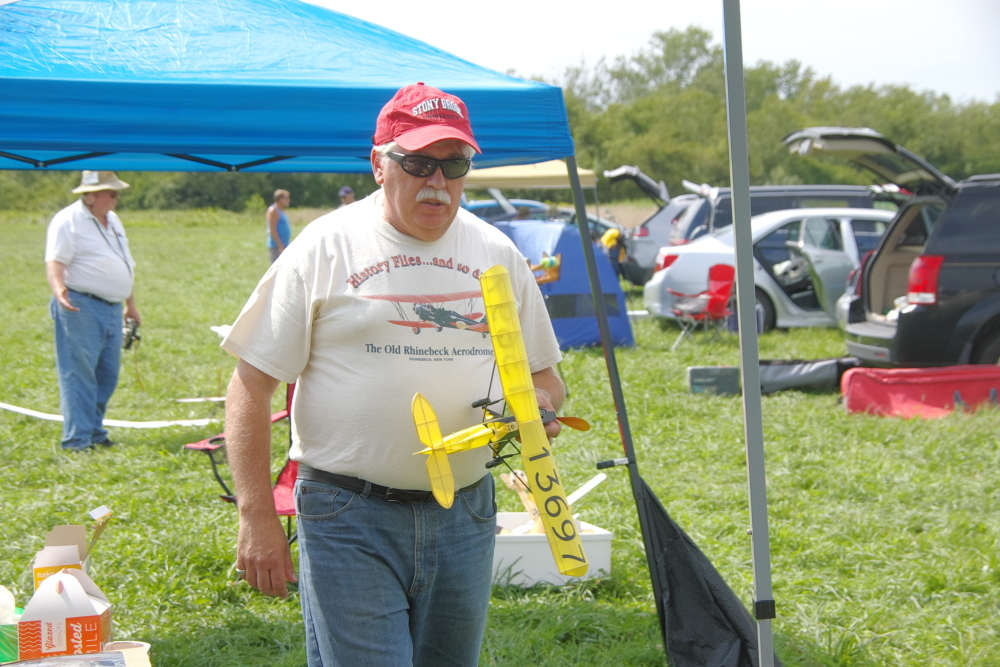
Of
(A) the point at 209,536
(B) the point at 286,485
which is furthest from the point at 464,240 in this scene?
(A) the point at 209,536

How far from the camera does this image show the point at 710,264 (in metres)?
10.3

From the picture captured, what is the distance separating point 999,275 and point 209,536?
19.1 ft

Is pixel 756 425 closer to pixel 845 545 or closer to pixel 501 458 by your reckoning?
pixel 501 458

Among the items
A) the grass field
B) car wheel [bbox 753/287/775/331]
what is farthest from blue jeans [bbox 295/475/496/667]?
car wheel [bbox 753/287/775/331]

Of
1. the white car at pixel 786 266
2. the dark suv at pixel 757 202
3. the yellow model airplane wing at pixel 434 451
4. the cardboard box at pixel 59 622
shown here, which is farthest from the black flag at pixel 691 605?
the dark suv at pixel 757 202

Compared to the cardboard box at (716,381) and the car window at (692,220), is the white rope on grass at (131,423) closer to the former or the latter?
the cardboard box at (716,381)

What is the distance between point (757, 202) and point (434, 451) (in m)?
12.7

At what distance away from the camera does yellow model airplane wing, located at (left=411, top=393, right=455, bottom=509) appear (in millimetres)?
1806

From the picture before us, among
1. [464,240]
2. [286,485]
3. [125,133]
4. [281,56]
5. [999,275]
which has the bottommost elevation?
[286,485]

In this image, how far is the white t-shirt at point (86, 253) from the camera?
5562 millimetres

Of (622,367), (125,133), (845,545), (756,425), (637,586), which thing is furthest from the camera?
(622,367)

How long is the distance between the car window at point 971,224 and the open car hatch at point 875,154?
0.67 ft

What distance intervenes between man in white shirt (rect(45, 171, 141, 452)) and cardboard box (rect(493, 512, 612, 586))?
11.2ft

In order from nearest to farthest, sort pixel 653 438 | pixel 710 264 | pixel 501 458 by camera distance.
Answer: pixel 501 458 < pixel 653 438 < pixel 710 264
